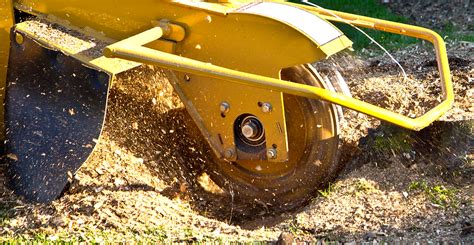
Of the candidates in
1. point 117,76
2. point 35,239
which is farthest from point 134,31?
point 35,239

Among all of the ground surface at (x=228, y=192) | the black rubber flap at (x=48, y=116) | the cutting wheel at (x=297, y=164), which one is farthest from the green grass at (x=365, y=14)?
the black rubber flap at (x=48, y=116)

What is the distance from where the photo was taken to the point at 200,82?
4.70 m

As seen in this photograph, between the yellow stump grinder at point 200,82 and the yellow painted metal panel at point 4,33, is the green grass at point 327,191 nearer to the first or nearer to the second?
the yellow stump grinder at point 200,82

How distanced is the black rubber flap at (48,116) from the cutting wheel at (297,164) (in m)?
0.83

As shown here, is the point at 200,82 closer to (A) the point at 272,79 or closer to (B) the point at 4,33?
(A) the point at 272,79

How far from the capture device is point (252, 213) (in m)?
4.97

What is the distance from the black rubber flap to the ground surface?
0.12 m

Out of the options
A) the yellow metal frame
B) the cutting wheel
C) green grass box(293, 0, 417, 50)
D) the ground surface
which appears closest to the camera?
the yellow metal frame

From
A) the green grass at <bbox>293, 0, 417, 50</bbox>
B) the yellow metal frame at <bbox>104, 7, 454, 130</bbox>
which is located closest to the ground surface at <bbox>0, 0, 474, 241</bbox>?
the yellow metal frame at <bbox>104, 7, 454, 130</bbox>

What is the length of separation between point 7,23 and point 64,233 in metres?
1.35

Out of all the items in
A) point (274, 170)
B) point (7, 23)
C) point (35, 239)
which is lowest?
point (35, 239)

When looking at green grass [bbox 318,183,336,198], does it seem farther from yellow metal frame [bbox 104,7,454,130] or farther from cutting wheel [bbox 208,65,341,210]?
yellow metal frame [bbox 104,7,454,130]

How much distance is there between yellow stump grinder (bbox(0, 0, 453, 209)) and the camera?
4461 mm

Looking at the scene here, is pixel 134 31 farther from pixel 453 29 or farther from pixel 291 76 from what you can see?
pixel 453 29
